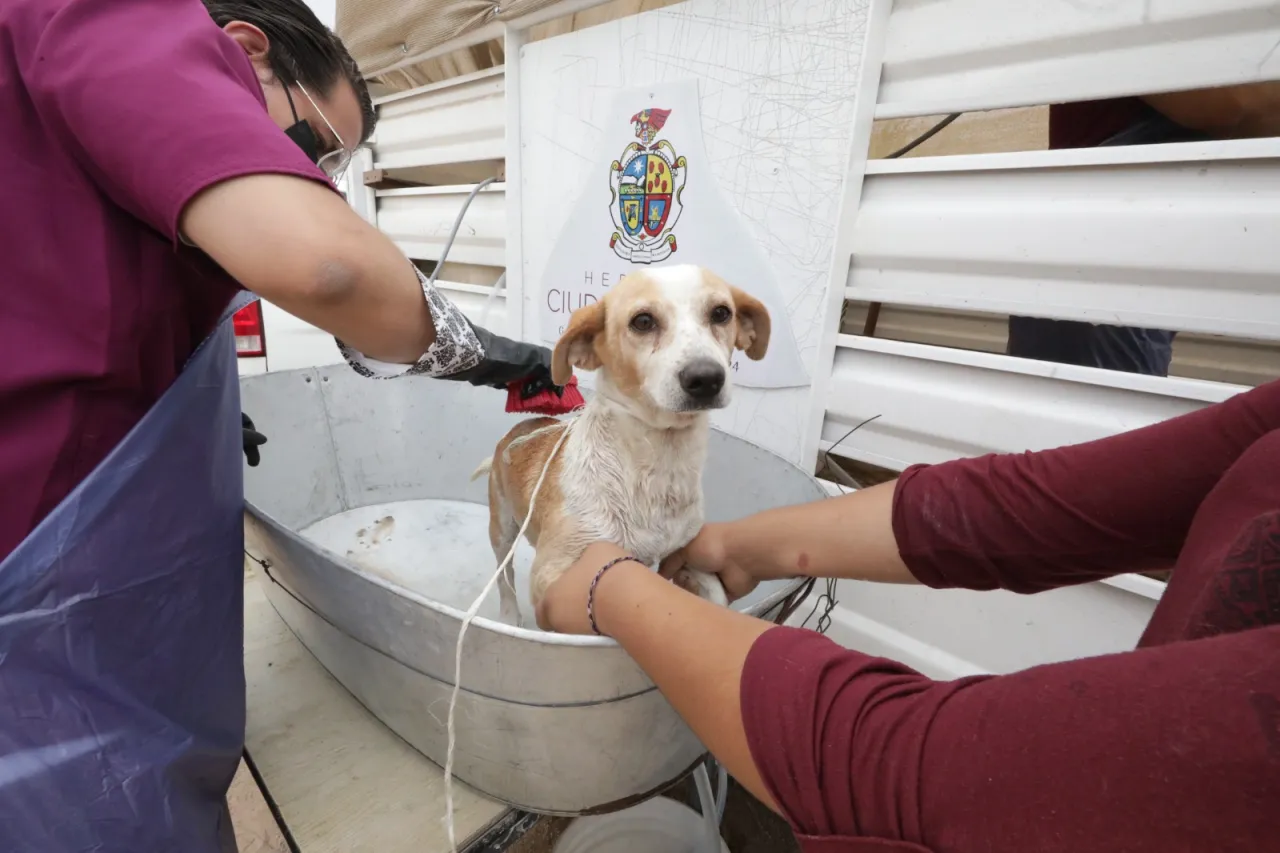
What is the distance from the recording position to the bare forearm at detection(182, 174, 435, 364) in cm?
39

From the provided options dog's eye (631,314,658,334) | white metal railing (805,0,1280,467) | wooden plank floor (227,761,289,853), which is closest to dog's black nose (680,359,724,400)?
dog's eye (631,314,658,334)

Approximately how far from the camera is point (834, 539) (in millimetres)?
738

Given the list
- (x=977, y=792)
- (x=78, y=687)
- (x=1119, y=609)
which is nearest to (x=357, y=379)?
(x=78, y=687)

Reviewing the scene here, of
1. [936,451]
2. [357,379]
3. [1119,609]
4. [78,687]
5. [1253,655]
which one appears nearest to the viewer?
[1253,655]

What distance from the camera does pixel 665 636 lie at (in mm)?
487

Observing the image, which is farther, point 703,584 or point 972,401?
point 972,401

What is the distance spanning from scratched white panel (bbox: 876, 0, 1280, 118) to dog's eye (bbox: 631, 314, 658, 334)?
67 centimetres

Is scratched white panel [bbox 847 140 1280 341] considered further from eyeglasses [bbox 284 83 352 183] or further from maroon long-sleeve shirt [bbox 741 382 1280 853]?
eyeglasses [bbox 284 83 352 183]

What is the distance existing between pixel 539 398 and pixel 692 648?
71cm

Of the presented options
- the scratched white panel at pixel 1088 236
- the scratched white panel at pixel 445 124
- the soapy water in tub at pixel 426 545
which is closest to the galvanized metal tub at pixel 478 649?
the soapy water in tub at pixel 426 545

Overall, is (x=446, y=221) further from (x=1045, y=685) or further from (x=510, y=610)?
(x=1045, y=685)

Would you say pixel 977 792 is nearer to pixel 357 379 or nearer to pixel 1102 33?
pixel 1102 33

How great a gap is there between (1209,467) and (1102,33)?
75 cm

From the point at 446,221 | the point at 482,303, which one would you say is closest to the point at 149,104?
the point at 482,303
